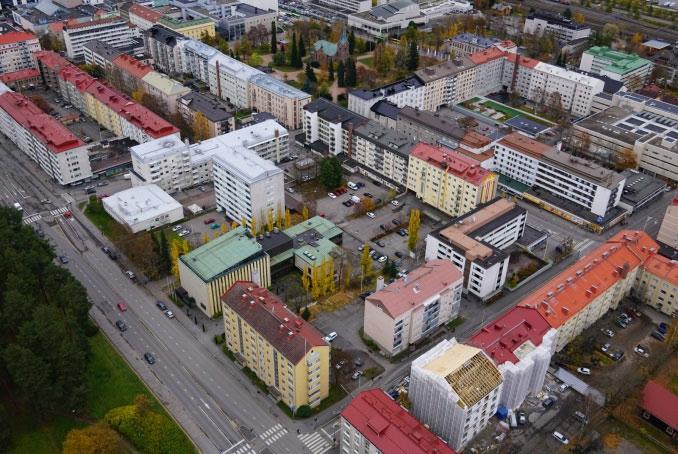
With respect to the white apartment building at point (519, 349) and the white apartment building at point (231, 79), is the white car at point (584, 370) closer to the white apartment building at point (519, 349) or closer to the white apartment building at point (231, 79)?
the white apartment building at point (519, 349)

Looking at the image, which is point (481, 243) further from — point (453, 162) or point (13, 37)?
point (13, 37)

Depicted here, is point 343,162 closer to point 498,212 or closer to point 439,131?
point 439,131

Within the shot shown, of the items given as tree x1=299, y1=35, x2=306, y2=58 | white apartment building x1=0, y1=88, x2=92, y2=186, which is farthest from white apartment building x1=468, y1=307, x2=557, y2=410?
tree x1=299, y1=35, x2=306, y2=58

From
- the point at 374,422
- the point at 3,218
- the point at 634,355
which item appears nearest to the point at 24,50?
the point at 3,218

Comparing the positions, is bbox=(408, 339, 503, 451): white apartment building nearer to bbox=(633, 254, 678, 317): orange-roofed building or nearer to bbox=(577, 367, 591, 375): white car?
bbox=(577, 367, 591, 375): white car

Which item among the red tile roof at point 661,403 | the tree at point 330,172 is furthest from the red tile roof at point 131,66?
the red tile roof at point 661,403
